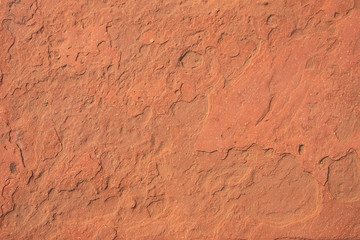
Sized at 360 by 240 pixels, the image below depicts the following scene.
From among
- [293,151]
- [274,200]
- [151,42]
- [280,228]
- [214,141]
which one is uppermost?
[151,42]

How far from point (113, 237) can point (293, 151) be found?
1.34 meters

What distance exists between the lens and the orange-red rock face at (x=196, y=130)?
2002mm

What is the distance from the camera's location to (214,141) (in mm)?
2029

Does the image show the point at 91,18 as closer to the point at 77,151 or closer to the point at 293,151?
the point at 77,151

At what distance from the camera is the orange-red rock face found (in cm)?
200

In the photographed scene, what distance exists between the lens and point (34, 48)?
209 centimetres

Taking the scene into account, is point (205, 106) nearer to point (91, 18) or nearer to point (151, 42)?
point (151, 42)

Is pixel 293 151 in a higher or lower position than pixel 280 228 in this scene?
higher

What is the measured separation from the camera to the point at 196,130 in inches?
79.6

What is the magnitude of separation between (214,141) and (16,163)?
1.36 m

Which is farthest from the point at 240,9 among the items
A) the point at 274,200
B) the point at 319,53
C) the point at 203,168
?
the point at 274,200

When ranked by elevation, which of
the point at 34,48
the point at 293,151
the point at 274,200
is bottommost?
the point at 274,200

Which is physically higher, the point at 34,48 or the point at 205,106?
the point at 34,48

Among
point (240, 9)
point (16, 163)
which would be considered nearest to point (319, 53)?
point (240, 9)
